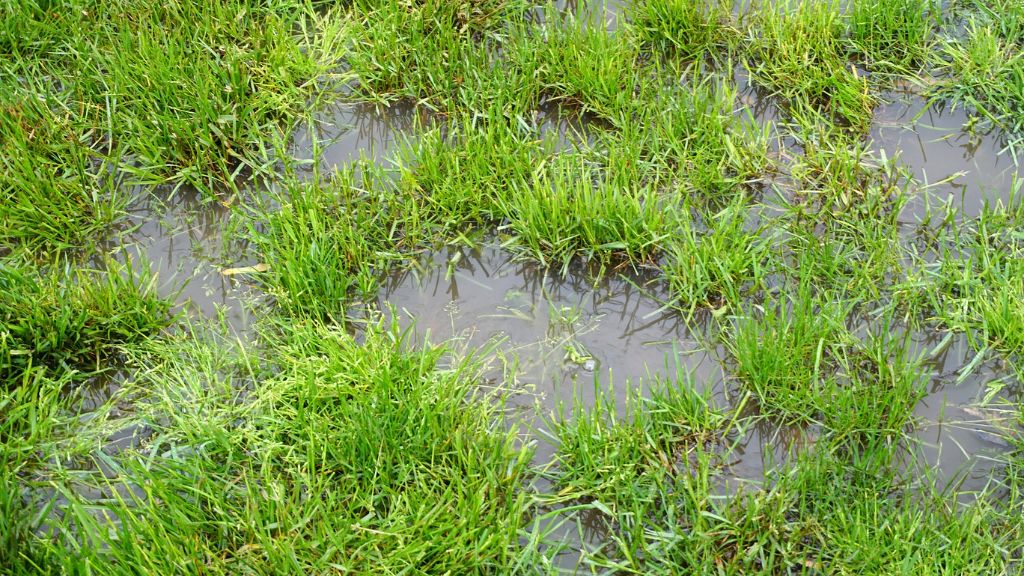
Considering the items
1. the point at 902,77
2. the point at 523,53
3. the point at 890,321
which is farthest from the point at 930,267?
the point at 523,53

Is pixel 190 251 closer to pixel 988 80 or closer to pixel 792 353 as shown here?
pixel 792 353

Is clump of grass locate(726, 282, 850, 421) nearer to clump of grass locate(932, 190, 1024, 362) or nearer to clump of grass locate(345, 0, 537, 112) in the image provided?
clump of grass locate(932, 190, 1024, 362)

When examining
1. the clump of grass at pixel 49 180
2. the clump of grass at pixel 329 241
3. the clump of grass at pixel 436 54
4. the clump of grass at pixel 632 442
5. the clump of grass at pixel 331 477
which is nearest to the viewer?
the clump of grass at pixel 331 477

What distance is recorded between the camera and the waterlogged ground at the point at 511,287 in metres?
2.46

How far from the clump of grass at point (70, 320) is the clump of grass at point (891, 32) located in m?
2.63

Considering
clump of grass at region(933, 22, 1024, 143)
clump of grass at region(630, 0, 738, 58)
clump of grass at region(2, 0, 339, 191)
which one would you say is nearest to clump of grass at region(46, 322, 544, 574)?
clump of grass at region(2, 0, 339, 191)

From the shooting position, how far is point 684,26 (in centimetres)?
351

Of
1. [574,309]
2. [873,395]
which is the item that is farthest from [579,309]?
[873,395]

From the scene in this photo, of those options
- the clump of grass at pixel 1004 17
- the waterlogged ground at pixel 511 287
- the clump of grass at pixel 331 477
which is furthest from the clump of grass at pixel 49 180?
the clump of grass at pixel 1004 17

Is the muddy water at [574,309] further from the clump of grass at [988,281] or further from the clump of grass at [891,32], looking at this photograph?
the clump of grass at [891,32]

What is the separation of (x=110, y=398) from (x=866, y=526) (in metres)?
2.17

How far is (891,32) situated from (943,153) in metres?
0.53

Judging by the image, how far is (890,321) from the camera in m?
2.83

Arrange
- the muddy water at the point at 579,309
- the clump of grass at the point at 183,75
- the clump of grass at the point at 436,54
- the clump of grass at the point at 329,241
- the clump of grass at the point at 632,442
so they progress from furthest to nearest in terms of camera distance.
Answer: the clump of grass at the point at 436,54 → the clump of grass at the point at 183,75 → the clump of grass at the point at 329,241 → the muddy water at the point at 579,309 → the clump of grass at the point at 632,442
